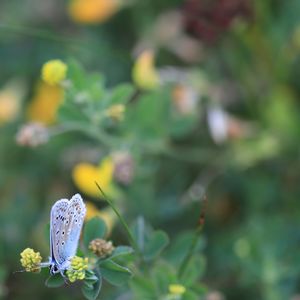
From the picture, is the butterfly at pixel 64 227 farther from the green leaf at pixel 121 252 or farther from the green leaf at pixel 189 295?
the green leaf at pixel 189 295

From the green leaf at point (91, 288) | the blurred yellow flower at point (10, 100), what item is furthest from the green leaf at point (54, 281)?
the blurred yellow flower at point (10, 100)

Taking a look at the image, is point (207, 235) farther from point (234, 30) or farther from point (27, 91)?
point (27, 91)

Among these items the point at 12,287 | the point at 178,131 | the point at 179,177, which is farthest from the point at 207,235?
the point at 12,287

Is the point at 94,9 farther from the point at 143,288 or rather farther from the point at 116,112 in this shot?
the point at 143,288

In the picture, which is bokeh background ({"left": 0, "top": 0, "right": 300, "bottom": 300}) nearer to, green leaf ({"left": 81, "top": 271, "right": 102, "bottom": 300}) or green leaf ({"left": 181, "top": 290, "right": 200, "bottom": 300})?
green leaf ({"left": 181, "top": 290, "right": 200, "bottom": 300})

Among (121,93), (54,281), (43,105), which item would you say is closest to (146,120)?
(121,93)
